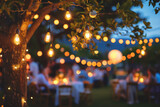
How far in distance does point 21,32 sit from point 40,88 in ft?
13.6

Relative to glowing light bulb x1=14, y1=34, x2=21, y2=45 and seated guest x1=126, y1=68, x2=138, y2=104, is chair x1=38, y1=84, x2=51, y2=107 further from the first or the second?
glowing light bulb x1=14, y1=34, x2=21, y2=45

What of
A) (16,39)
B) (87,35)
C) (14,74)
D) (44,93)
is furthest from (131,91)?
(16,39)

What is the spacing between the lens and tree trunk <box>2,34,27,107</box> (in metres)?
2.95

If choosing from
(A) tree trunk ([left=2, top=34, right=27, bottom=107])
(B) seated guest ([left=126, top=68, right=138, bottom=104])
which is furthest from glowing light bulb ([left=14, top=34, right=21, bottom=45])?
(B) seated guest ([left=126, top=68, right=138, bottom=104])

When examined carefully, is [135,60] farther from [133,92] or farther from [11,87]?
[11,87]

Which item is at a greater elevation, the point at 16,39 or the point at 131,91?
the point at 16,39

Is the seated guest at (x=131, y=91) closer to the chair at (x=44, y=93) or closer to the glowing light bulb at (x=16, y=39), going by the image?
the chair at (x=44, y=93)

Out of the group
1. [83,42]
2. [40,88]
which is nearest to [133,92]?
[40,88]

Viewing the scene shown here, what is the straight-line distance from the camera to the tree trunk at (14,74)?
2.95 m

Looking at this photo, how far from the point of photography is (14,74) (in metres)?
2.95

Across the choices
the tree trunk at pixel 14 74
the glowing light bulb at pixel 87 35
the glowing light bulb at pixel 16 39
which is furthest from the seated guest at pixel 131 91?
the glowing light bulb at pixel 16 39

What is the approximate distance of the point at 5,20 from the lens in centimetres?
321

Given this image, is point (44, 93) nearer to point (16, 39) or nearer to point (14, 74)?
point (14, 74)

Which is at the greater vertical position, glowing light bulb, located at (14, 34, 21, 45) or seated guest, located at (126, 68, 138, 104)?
glowing light bulb, located at (14, 34, 21, 45)
